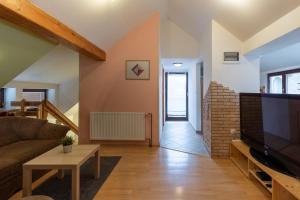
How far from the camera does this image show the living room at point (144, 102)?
2381 millimetres

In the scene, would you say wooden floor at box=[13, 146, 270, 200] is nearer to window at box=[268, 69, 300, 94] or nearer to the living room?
the living room

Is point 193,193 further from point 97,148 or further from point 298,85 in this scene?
point 298,85

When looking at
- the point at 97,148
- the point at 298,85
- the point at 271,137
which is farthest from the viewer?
the point at 298,85

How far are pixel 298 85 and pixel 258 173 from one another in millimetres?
3067

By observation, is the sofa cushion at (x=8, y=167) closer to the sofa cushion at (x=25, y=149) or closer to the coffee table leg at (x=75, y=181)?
the sofa cushion at (x=25, y=149)

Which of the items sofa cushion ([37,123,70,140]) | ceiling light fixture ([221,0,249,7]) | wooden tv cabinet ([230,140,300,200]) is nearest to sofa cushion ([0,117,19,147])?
sofa cushion ([37,123,70,140])

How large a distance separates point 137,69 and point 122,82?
438 mm

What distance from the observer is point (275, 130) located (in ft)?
7.87

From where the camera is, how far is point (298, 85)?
4.79m

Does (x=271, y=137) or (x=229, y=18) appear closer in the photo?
(x=271, y=137)

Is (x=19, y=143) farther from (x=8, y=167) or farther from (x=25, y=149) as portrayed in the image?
(x=8, y=167)

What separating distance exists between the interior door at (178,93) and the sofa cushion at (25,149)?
5.82 metres

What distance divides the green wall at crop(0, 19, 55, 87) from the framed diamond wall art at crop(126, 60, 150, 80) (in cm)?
159

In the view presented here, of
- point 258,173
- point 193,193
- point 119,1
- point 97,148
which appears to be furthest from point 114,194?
point 119,1
